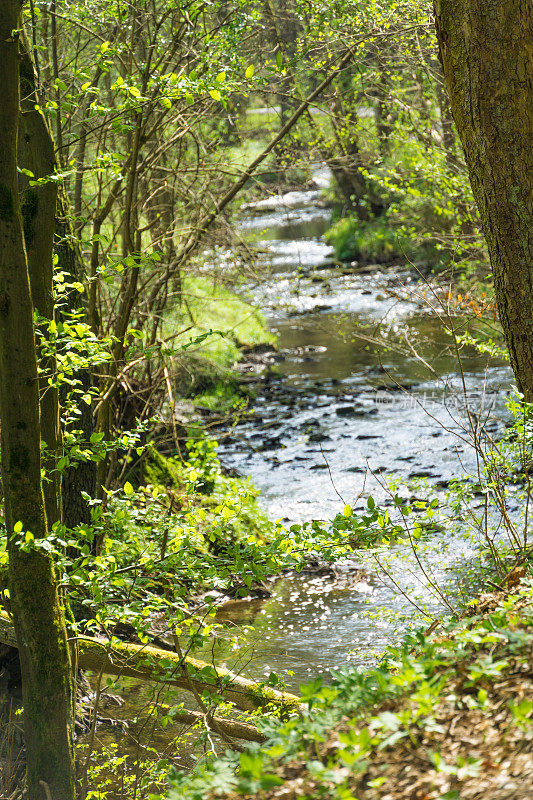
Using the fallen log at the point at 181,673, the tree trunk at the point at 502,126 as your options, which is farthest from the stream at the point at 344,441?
the tree trunk at the point at 502,126

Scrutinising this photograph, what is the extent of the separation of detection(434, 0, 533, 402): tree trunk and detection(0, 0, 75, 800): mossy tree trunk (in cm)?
229

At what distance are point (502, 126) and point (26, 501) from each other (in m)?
3.07

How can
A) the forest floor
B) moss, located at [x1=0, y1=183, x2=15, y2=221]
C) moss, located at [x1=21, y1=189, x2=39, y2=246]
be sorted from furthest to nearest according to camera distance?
moss, located at [x1=21, y1=189, x2=39, y2=246] < moss, located at [x1=0, y1=183, x2=15, y2=221] < the forest floor

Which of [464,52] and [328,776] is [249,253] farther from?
[328,776]

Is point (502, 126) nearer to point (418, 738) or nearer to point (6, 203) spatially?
point (6, 203)

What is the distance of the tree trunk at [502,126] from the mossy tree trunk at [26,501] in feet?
7.50

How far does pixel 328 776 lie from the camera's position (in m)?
1.86

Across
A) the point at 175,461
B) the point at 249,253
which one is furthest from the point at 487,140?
the point at 175,461

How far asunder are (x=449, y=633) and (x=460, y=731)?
77 centimetres

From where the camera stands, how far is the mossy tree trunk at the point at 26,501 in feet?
10.4

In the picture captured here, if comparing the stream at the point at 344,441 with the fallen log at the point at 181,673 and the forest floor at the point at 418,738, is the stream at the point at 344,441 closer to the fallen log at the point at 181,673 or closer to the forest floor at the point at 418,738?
the fallen log at the point at 181,673

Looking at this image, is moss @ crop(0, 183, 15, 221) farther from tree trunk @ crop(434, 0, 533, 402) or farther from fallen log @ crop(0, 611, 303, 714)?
tree trunk @ crop(434, 0, 533, 402)

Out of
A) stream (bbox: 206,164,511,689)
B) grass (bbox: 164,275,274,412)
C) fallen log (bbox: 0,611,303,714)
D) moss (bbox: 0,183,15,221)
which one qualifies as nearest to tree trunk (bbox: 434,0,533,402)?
stream (bbox: 206,164,511,689)

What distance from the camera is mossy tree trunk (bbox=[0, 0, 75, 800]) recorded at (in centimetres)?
317
